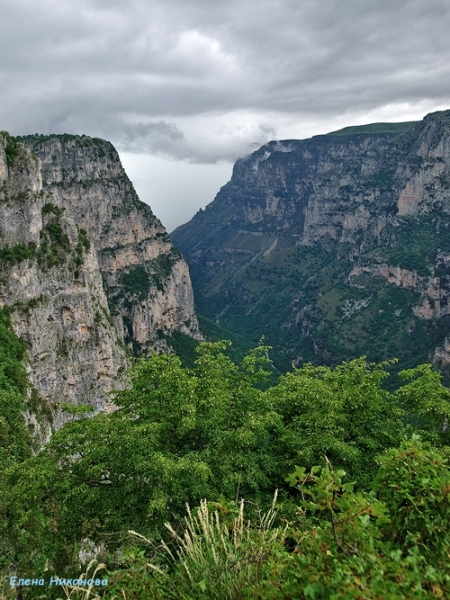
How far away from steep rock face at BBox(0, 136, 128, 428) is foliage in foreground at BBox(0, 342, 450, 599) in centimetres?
3597

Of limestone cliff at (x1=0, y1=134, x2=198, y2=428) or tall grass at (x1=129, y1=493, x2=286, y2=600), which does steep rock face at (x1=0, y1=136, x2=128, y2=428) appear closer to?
limestone cliff at (x1=0, y1=134, x2=198, y2=428)

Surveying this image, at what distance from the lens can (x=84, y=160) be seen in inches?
5212

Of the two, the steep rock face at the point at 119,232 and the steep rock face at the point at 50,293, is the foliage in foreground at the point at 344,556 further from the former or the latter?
the steep rock face at the point at 119,232

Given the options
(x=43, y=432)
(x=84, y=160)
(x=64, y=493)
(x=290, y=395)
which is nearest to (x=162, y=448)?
→ (x=64, y=493)

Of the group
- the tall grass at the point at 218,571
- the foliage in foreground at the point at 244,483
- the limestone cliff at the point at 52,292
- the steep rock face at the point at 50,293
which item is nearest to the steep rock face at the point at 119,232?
the limestone cliff at the point at 52,292

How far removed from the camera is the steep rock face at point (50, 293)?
2197 inches

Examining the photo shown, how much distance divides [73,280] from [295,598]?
63453 mm

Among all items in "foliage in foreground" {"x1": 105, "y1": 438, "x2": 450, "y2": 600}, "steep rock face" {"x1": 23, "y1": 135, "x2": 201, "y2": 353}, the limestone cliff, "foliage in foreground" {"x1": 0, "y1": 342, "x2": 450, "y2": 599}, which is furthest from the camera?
"steep rock face" {"x1": 23, "y1": 135, "x2": 201, "y2": 353}

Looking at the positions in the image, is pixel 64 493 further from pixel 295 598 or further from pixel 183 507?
pixel 295 598

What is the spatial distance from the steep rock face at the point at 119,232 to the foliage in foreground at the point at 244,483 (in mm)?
105329

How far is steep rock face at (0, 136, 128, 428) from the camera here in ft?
183

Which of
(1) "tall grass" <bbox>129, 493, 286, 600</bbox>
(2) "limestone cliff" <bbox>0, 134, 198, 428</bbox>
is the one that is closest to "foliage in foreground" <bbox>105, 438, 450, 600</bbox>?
(1) "tall grass" <bbox>129, 493, 286, 600</bbox>

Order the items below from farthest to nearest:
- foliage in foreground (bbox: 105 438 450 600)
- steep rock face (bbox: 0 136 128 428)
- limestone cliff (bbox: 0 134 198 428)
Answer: limestone cliff (bbox: 0 134 198 428) < steep rock face (bbox: 0 136 128 428) < foliage in foreground (bbox: 105 438 450 600)

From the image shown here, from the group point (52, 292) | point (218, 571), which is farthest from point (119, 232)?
point (218, 571)
